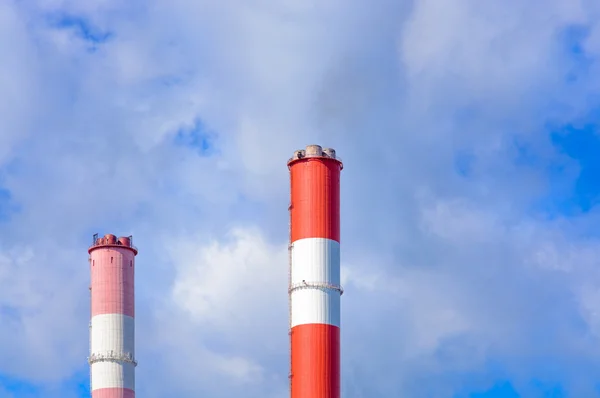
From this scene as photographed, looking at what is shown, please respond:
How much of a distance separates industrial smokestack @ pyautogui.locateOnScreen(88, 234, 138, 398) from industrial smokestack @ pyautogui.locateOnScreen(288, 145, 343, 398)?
55.1 ft

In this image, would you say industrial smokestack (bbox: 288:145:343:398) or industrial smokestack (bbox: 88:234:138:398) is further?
industrial smokestack (bbox: 88:234:138:398)

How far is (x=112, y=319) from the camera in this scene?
9569cm

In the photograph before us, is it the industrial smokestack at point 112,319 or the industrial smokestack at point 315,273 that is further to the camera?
the industrial smokestack at point 112,319

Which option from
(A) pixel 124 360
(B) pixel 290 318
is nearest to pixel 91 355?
(A) pixel 124 360

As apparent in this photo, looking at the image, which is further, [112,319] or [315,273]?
[112,319]

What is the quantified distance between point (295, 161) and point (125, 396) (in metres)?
20.0

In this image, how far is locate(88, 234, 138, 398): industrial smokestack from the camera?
311 feet

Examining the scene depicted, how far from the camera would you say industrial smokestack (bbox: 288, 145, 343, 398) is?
80500 mm

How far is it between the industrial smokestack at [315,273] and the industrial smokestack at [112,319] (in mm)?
16804

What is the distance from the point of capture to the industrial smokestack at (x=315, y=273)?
80.5 meters

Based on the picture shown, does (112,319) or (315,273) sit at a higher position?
(112,319)

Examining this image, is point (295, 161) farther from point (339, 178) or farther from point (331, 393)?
point (331, 393)

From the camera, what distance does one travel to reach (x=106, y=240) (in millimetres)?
98125

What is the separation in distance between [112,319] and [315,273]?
1864 centimetres
